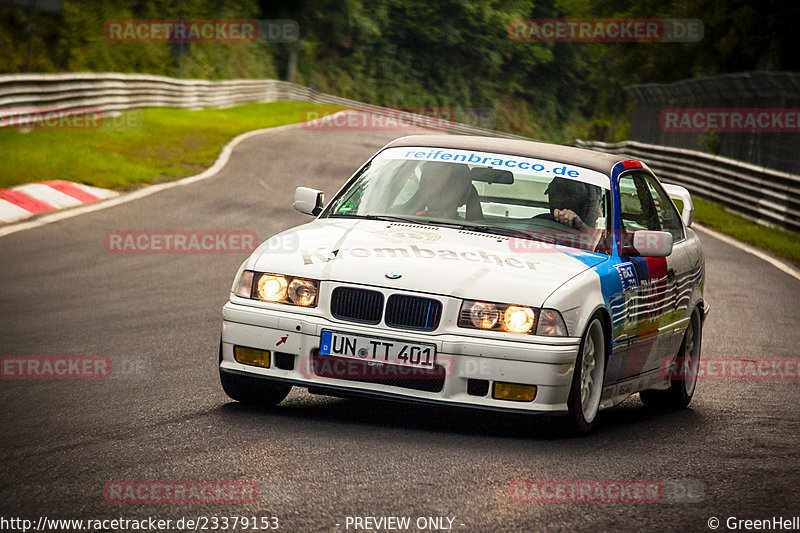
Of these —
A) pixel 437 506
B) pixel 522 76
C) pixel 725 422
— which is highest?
pixel 437 506

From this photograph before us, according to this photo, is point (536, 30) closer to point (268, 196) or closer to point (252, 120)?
point (252, 120)

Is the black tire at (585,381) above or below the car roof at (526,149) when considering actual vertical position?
below

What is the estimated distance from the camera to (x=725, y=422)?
297 inches

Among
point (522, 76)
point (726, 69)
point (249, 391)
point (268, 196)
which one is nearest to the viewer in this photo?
point (249, 391)

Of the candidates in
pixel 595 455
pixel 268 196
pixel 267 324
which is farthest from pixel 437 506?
pixel 268 196

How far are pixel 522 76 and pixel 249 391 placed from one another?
287ft


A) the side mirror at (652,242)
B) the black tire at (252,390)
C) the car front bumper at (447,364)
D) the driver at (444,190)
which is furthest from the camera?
the driver at (444,190)
